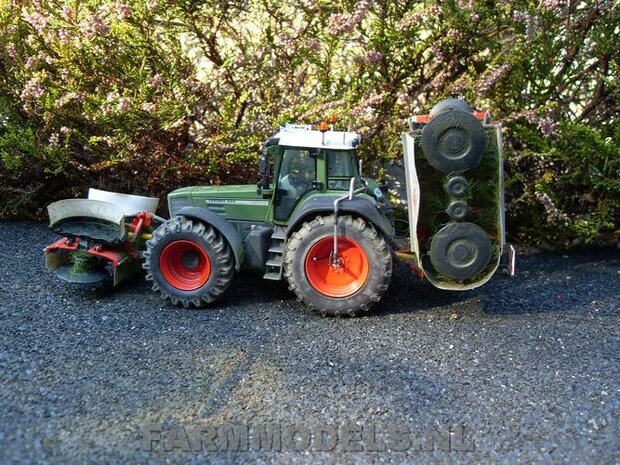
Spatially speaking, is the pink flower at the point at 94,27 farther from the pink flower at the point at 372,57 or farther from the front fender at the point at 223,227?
the pink flower at the point at 372,57

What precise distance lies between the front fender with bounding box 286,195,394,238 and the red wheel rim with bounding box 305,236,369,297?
24 centimetres

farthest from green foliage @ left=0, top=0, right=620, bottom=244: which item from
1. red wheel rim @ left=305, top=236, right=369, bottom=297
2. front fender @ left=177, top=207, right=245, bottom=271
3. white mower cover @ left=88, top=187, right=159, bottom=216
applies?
red wheel rim @ left=305, top=236, right=369, bottom=297

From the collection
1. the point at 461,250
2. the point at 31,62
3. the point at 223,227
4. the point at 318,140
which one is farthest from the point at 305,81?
the point at 461,250

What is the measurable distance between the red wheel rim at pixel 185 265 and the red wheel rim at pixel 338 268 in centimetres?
91

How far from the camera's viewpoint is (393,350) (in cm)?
446

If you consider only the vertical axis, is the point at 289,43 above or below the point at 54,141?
above

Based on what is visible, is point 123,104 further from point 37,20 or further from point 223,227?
point 223,227

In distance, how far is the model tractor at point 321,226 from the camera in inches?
188

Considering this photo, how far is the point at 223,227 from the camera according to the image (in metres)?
5.16

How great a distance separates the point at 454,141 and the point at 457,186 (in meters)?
0.36

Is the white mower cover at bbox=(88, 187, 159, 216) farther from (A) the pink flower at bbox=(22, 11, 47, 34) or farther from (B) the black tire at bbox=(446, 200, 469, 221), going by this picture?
(B) the black tire at bbox=(446, 200, 469, 221)

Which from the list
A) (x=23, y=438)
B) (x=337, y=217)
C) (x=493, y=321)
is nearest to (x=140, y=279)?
(x=337, y=217)

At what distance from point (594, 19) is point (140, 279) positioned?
5.61m

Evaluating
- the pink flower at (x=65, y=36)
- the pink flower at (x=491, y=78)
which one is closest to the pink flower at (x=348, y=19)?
the pink flower at (x=491, y=78)
